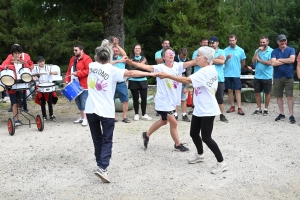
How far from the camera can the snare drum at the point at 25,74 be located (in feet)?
26.8

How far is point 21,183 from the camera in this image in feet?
17.4

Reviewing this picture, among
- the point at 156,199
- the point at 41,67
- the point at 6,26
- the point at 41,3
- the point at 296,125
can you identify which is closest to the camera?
the point at 156,199

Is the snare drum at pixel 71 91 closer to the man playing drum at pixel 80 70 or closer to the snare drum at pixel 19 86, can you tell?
the man playing drum at pixel 80 70

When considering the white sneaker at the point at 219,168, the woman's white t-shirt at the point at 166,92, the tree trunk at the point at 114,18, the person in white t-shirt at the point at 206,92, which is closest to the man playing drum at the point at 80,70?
the woman's white t-shirt at the point at 166,92

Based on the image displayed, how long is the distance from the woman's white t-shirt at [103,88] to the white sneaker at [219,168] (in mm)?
1531

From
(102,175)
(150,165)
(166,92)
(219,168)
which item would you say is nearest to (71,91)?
(166,92)

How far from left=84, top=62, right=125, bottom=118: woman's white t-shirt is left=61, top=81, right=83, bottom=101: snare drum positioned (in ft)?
10.00

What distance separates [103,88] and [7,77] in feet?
11.4

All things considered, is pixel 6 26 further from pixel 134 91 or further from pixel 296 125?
pixel 296 125

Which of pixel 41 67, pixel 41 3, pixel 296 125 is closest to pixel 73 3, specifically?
pixel 41 3

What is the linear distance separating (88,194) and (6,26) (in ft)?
60.9

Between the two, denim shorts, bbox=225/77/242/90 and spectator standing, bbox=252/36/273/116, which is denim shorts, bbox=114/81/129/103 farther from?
spectator standing, bbox=252/36/273/116

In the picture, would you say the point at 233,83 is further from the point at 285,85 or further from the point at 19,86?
the point at 19,86

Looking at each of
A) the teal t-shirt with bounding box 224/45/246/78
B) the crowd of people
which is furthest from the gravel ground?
the teal t-shirt with bounding box 224/45/246/78
